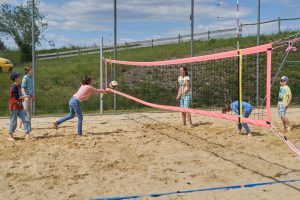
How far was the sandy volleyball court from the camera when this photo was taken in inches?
201

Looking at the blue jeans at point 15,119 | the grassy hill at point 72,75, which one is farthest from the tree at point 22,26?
the blue jeans at point 15,119

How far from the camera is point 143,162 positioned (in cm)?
639

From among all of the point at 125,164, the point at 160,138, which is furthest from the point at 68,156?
the point at 160,138

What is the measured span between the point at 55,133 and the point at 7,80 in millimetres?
5708

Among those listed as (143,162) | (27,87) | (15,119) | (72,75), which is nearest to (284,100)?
(143,162)

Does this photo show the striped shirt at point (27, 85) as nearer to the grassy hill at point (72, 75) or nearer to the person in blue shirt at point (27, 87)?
the person in blue shirt at point (27, 87)

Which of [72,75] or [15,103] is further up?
[72,75]

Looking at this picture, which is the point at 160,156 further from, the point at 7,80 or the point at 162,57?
the point at 162,57

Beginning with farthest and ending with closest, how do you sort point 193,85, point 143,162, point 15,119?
1. point 193,85
2. point 15,119
3. point 143,162

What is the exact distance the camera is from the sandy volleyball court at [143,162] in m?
5.09

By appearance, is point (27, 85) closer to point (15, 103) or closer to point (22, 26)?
point (15, 103)

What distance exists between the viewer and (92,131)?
936 centimetres

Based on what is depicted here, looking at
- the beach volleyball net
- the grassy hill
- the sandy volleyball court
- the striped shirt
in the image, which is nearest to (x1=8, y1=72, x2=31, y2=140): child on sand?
the sandy volleyball court

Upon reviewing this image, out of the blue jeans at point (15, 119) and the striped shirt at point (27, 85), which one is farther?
the striped shirt at point (27, 85)
